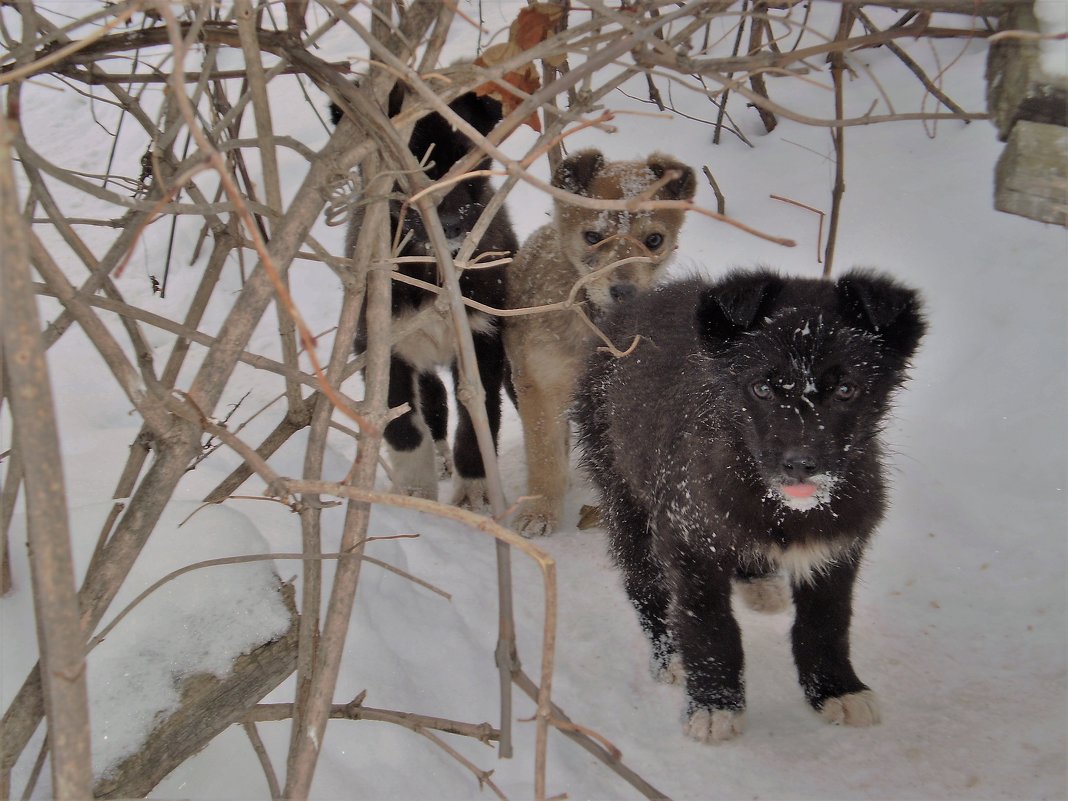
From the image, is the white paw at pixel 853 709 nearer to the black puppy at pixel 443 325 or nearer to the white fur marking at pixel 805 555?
the white fur marking at pixel 805 555

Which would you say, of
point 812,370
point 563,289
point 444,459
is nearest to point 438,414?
point 444,459

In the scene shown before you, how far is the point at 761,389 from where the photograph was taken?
2.79 metres

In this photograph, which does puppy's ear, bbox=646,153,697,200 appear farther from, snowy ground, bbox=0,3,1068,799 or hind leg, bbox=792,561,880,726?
hind leg, bbox=792,561,880,726

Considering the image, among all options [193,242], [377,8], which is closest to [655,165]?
[377,8]

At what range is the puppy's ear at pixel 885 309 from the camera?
2.77 meters

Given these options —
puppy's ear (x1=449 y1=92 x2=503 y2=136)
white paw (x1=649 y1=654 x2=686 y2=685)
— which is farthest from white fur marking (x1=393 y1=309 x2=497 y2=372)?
white paw (x1=649 y1=654 x2=686 y2=685)

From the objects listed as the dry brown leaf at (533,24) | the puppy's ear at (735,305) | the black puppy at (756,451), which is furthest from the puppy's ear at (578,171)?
the puppy's ear at (735,305)

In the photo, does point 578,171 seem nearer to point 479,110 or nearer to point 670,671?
point 479,110

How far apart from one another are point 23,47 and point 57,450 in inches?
44.1

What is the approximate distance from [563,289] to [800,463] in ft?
7.46

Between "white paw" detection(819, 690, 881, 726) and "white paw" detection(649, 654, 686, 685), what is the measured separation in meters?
0.52

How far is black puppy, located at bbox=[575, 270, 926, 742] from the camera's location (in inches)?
108

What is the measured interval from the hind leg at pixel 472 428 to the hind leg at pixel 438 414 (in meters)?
0.34

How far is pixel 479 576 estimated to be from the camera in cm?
409
